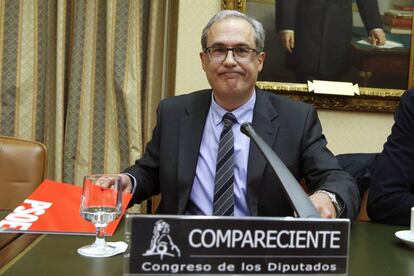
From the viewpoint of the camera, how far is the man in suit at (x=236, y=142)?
168 cm

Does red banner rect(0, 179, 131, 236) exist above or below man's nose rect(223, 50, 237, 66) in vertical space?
below

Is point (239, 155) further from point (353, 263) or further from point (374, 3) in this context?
point (374, 3)

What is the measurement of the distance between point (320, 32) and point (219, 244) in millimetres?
2052

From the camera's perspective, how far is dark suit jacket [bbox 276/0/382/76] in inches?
103

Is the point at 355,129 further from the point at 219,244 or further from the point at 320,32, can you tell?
the point at 219,244

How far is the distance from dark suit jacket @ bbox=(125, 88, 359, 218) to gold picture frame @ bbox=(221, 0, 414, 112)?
0.83 metres

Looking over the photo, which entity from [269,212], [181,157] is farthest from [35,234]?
[269,212]

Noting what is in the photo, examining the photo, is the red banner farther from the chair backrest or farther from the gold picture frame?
the gold picture frame

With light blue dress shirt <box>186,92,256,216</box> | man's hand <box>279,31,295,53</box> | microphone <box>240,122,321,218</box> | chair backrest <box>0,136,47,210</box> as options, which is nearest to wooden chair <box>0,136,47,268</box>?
chair backrest <box>0,136,47,210</box>

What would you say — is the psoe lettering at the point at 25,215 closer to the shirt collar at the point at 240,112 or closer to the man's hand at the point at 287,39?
the shirt collar at the point at 240,112

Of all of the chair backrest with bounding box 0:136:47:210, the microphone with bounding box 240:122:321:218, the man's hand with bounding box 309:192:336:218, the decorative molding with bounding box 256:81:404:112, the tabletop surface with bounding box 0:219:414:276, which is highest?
the microphone with bounding box 240:122:321:218

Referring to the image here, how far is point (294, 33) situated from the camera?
2652mm

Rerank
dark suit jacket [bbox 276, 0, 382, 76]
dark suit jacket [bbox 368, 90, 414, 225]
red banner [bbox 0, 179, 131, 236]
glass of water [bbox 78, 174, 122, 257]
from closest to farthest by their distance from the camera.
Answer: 1. glass of water [bbox 78, 174, 122, 257]
2. red banner [bbox 0, 179, 131, 236]
3. dark suit jacket [bbox 368, 90, 414, 225]
4. dark suit jacket [bbox 276, 0, 382, 76]

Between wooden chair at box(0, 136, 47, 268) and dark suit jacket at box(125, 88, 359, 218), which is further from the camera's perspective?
wooden chair at box(0, 136, 47, 268)
